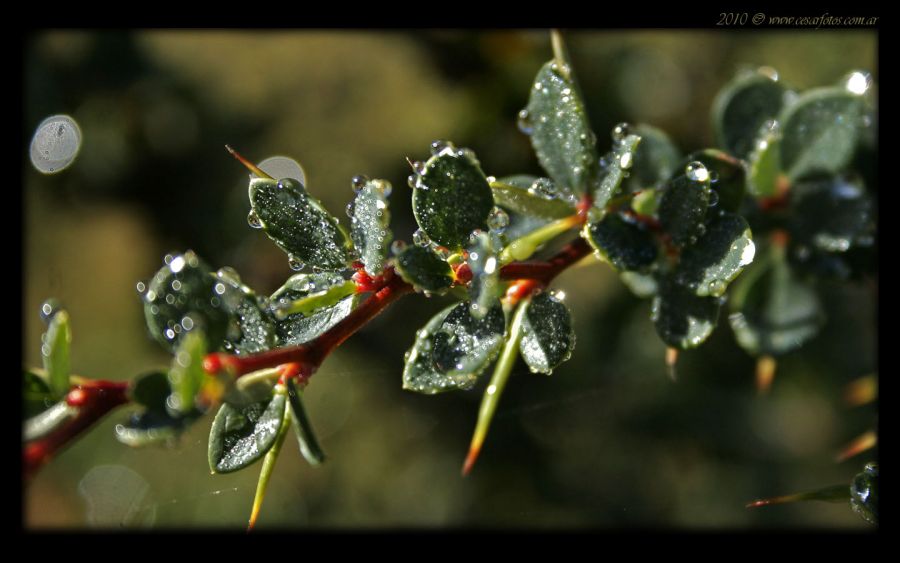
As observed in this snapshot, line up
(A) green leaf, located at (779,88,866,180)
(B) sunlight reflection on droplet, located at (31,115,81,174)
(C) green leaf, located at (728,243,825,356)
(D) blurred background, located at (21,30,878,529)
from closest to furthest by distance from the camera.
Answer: (A) green leaf, located at (779,88,866,180)
(C) green leaf, located at (728,243,825,356)
(D) blurred background, located at (21,30,878,529)
(B) sunlight reflection on droplet, located at (31,115,81,174)

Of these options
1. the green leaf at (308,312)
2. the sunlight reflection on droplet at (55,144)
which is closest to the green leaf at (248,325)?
the green leaf at (308,312)

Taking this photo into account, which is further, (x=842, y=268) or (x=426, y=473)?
(x=426, y=473)

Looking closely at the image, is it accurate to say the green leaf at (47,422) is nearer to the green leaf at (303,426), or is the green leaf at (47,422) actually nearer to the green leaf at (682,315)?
the green leaf at (303,426)

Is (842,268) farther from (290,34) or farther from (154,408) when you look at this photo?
(290,34)

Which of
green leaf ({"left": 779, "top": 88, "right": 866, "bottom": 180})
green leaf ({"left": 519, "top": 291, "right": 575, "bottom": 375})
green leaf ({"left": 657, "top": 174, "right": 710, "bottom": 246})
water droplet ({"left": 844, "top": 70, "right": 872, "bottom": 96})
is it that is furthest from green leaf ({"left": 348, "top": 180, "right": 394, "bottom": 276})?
water droplet ({"left": 844, "top": 70, "right": 872, "bottom": 96})

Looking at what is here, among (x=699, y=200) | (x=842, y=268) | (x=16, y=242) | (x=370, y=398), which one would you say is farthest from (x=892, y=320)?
(x=370, y=398)

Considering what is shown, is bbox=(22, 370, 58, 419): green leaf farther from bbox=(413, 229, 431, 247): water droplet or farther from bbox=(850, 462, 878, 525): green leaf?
bbox=(850, 462, 878, 525): green leaf

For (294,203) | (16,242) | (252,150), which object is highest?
(294,203)
